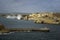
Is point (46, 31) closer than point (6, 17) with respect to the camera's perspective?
Yes

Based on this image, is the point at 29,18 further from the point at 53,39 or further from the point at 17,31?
the point at 53,39

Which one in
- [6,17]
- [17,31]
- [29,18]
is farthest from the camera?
[6,17]

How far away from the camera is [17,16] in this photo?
85500mm

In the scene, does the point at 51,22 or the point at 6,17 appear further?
the point at 6,17

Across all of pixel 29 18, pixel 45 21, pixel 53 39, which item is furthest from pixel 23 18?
pixel 53 39

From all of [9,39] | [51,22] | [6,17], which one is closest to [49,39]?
[9,39]

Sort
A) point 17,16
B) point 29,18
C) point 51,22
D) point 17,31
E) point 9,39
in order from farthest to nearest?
1. point 17,16
2. point 29,18
3. point 51,22
4. point 17,31
5. point 9,39

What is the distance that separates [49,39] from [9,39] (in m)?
4.13

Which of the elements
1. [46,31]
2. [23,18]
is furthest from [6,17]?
[46,31]

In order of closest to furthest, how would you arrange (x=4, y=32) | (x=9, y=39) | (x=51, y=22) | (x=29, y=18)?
(x=9, y=39)
(x=4, y=32)
(x=51, y=22)
(x=29, y=18)

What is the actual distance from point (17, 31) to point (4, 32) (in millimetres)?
3082

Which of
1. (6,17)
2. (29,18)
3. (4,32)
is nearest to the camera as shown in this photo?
(4,32)

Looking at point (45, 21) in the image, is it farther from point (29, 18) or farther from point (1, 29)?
point (1, 29)

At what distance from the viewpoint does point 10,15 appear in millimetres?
90125
